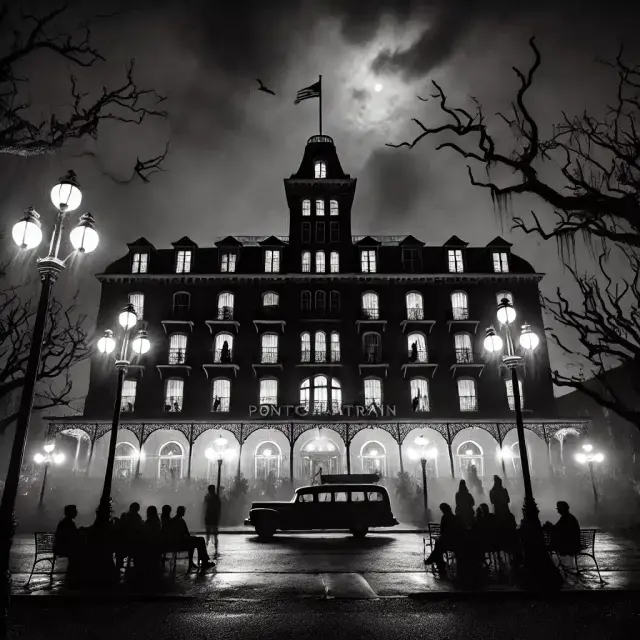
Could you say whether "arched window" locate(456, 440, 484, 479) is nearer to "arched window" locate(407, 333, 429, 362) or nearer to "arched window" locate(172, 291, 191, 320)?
"arched window" locate(407, 333, 429, 362)

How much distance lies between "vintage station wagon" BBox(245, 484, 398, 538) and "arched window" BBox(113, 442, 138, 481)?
54.7ft

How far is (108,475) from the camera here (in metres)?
11.4

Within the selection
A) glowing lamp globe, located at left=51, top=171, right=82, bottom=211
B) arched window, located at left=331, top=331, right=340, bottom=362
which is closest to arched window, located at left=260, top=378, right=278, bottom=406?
arched window, located at left=331, top=331, right=340, bottom=362

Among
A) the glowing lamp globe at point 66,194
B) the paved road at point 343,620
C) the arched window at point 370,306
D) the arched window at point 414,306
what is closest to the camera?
the paved road at point 343,620

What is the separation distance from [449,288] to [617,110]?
84.8 ft

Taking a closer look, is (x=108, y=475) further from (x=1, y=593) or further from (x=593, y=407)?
(x=593, y=407)

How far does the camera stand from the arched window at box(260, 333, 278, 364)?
32.9 metres

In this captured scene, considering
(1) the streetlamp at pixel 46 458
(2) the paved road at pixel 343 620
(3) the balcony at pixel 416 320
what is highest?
(3) the balcony at pixel 416 320

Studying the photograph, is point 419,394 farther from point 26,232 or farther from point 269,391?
point 26,232

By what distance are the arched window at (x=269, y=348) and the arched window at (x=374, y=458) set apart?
8350 mm

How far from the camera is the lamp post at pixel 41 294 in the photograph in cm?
591

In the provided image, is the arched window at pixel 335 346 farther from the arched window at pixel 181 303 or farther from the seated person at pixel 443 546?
the seated person at pixel 443 546

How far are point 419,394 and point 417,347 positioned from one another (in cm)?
322

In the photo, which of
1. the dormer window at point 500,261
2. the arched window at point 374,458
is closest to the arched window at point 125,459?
the arched window at point 374,458
